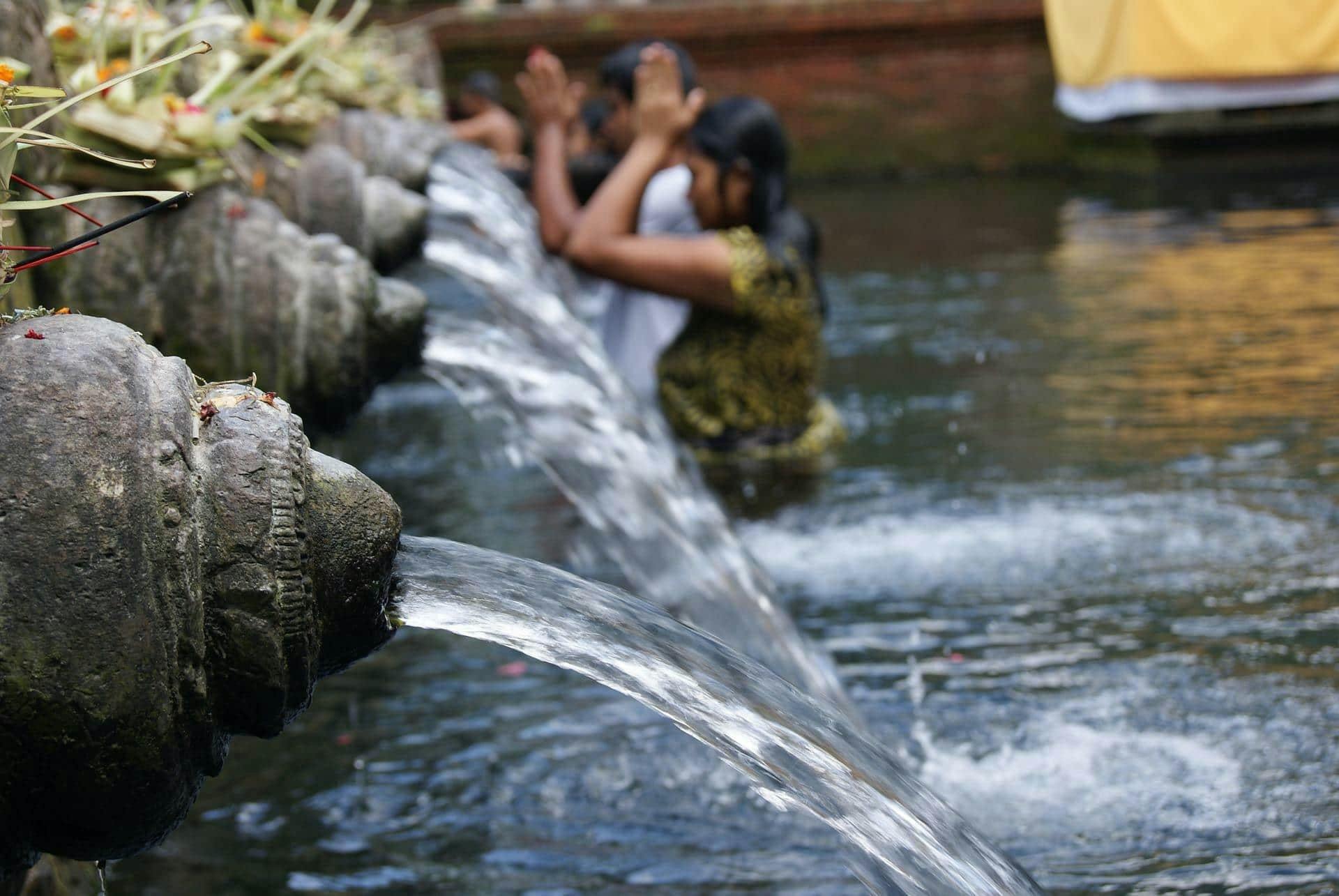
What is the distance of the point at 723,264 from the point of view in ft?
12.7

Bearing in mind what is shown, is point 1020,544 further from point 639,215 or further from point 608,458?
point 639,215

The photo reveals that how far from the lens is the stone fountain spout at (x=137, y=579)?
1148mm

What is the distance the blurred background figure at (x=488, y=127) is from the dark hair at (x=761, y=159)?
5133mm

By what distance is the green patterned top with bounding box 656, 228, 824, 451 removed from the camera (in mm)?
3949

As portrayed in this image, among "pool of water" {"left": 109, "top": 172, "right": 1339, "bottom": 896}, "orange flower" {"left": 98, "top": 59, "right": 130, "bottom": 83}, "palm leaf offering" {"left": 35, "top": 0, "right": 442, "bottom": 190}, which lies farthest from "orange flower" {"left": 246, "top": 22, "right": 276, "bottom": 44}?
"orange flower" {"left": 98, "top": 59, "right": 130, "bottom": 83}

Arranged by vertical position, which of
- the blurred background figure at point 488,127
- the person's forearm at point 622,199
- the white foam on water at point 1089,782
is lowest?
the blurred background figure at point 488,127

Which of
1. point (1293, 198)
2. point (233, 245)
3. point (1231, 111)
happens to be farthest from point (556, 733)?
point (1231, 111)

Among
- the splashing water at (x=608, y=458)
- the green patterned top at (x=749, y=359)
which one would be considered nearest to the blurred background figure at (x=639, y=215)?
the green patterned top at (x=749, y=359)

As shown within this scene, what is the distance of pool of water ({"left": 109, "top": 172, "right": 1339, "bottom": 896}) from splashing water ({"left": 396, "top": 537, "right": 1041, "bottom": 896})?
1.25 ft

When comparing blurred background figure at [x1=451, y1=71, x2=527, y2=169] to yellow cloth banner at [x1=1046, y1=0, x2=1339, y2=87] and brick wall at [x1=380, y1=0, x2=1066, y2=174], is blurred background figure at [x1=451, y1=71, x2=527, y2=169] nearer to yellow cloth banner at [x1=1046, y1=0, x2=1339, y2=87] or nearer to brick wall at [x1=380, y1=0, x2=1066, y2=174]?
brick wall at [x1=380, y1=0, x2=1066, y2=174]

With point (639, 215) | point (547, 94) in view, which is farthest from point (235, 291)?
point (547, 94)

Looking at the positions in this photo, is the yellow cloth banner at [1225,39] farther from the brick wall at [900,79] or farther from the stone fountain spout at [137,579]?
the stone fountain spout at [137,579]

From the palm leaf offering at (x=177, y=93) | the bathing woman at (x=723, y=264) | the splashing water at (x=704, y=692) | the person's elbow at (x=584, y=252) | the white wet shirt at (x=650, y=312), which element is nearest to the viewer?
the splashing water at (x=704, y=692)

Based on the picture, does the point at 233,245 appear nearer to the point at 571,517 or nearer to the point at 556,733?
the point at 556,733
